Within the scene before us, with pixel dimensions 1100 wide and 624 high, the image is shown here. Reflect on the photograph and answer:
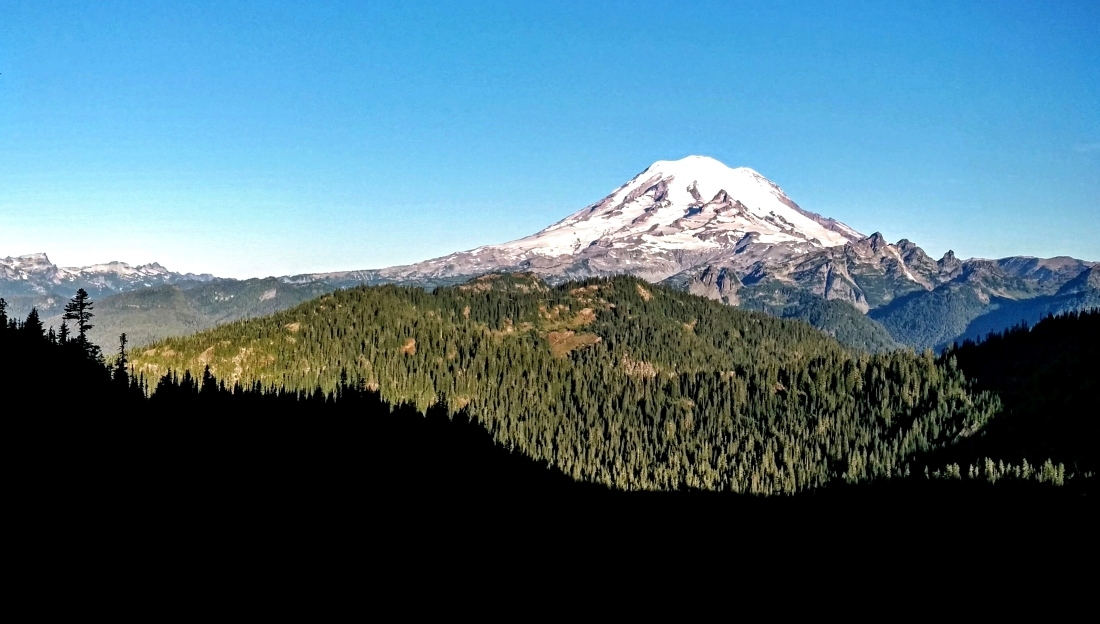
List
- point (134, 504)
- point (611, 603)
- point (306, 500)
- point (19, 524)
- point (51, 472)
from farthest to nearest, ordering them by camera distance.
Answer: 1. point (611, 603)
2. point (306, 500)
3. point (134, 504)
4. point (51, 472)
5. point (19, 524)

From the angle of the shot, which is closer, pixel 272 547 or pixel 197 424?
pixel 272 547

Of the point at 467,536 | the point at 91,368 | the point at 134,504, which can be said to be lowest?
the point at 467,536

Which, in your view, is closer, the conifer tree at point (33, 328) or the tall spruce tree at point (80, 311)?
the tall spruce tree at point (80, 311)

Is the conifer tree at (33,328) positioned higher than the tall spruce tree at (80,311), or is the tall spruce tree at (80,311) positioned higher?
the tall spruce tree at (80,311)

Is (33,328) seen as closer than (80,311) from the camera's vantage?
No

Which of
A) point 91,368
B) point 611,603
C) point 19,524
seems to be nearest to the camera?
point 19,524

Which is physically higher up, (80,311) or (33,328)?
(80,311)

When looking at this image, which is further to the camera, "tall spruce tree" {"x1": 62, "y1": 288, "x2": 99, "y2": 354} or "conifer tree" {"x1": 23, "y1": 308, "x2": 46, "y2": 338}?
"conifer tree" {"x1": 23, "y1": 308, "x2": 46, "y2": 338}

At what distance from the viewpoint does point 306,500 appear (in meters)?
162

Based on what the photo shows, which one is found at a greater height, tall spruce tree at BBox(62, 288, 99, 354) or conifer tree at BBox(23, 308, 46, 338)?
tall spruce tree at BBox(62, 288, 99, 354)

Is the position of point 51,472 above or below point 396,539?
above

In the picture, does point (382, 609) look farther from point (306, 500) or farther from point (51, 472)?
point (51, 472)

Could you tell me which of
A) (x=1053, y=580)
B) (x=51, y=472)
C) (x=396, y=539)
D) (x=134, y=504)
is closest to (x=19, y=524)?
(x=51, y=472)

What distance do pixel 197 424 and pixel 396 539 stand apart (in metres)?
50.4
